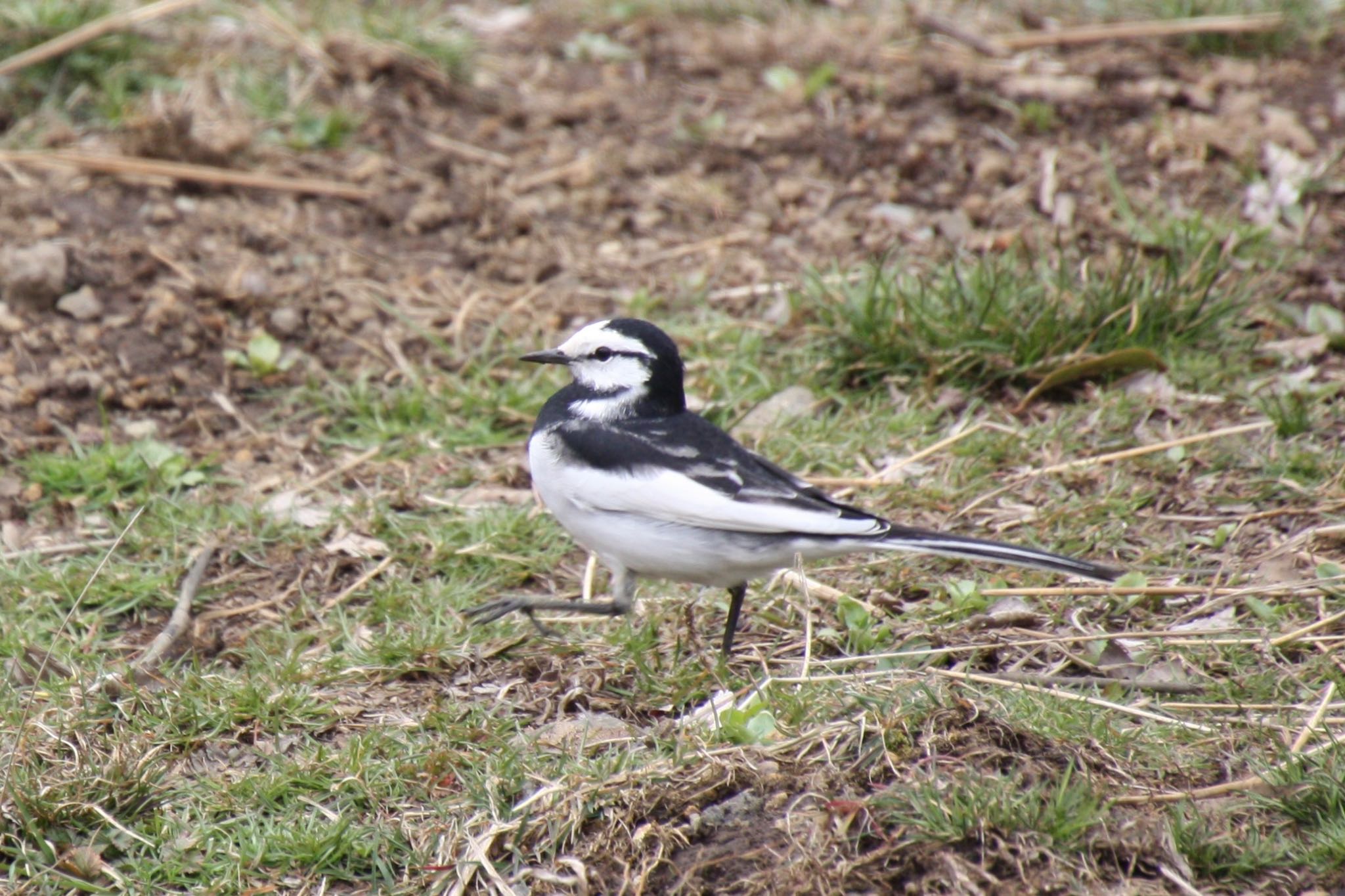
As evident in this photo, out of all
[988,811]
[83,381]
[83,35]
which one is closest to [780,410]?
[83,381]

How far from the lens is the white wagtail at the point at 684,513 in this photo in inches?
162

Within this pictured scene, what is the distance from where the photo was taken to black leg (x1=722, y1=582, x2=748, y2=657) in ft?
14.4

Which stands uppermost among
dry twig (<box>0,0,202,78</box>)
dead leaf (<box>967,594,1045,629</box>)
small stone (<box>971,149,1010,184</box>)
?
dry twig (<box>0,0,202,78</box>)

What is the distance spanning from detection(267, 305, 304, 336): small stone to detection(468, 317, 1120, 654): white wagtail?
5.99 ft

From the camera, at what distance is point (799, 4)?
855 centimetres

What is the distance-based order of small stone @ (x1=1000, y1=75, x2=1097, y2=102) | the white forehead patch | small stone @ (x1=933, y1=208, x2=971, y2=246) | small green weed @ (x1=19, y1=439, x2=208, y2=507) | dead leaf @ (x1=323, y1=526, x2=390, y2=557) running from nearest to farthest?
the white forehead patch
dead leaf @ (x1=323, y1=526, x2=390, y2=557)
small green weed @ (x1=19, y1=439, x2=208, y2=507)
small stone @ (x1=933, y1=208, x2=971, y2=246)
small stone @ (x1=1000, y1=75, x2=1097, y2=102)

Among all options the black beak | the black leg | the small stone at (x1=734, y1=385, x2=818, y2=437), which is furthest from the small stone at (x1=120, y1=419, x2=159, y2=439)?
the black leg

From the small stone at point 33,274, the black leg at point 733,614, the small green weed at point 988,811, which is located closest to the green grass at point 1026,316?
the black leg at point 733,614

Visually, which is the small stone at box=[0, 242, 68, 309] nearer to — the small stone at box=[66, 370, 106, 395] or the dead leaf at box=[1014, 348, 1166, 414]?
the small stone at box=[66, 370, 106, 395]

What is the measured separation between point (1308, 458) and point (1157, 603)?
0.95 meters

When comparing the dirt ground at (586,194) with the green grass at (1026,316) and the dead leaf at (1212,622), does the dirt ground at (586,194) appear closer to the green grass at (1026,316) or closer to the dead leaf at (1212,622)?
the green grass at (1026,316)

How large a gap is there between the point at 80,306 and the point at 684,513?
3.03m

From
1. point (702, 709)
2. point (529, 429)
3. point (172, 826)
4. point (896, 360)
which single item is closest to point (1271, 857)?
point (702, 709)

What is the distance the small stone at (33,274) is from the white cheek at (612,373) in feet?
7.86
